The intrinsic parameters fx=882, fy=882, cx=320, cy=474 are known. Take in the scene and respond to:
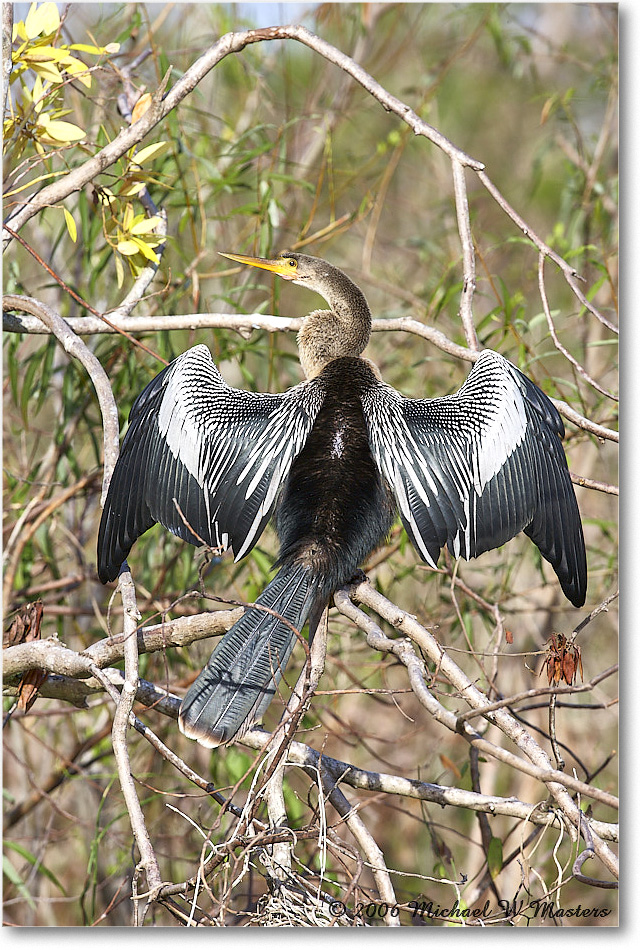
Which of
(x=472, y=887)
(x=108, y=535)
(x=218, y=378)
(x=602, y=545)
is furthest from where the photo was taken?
(x=602, y=545)

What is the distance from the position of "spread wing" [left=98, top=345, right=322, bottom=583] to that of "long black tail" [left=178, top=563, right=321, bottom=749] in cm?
14

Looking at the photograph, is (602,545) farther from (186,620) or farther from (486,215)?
(186,620)

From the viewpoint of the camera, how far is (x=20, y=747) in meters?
2.79

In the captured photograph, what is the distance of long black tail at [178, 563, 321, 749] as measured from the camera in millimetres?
1480

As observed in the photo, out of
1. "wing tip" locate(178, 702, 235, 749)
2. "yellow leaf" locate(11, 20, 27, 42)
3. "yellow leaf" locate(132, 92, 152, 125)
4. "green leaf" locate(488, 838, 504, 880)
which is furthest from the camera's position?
"green leaf" locate(488, 838, 504, 880)

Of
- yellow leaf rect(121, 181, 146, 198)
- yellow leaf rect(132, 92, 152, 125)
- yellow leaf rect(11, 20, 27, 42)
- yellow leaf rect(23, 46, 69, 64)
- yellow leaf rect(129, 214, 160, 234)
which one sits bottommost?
yellow leaf rect(129, 214, 160, 234)

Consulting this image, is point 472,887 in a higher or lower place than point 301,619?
lower

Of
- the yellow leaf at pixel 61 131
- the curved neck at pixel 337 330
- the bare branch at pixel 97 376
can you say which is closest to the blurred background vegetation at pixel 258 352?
the yellow leaf at pixel 61 131

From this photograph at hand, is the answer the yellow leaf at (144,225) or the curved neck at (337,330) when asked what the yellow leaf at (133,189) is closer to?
the yellow leaf at (144,225)

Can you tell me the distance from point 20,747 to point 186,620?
151 centimetres

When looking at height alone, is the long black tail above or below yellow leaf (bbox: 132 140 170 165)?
below

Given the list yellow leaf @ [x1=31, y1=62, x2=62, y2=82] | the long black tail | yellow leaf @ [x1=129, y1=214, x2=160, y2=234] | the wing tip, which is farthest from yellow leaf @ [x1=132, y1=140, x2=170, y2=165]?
the wing tip

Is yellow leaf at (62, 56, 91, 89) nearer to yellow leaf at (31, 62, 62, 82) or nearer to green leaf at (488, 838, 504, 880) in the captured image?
yellow leaf at (31, 62, 62, 82)

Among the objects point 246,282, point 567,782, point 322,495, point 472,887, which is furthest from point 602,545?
point 567,782
